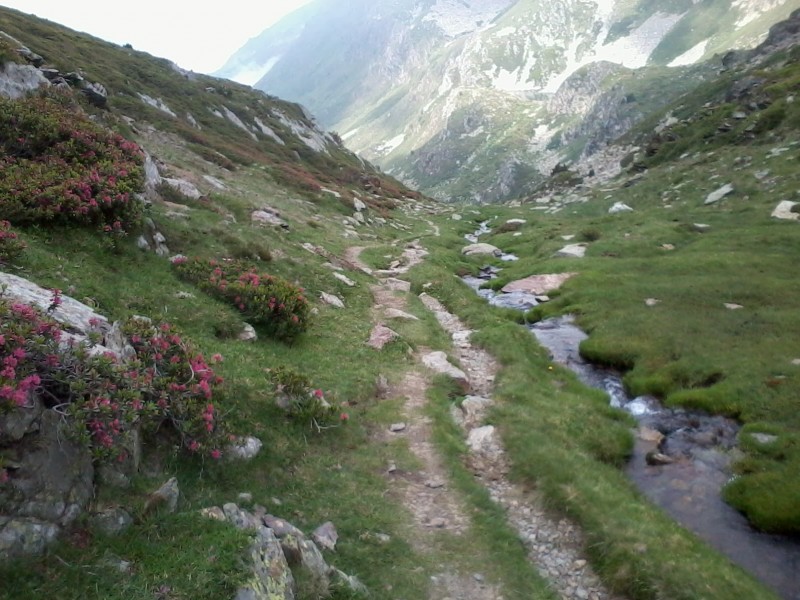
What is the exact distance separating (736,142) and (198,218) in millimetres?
73565

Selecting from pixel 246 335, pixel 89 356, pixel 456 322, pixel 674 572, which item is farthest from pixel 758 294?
pixel 89 356

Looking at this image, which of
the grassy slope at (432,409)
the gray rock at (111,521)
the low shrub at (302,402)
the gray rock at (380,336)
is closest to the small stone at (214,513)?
the grassy slope at (432,409)

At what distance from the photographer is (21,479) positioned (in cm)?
847

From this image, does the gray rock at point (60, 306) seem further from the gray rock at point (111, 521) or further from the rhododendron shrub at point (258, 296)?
the rhododendron shrub at point (258, 296)

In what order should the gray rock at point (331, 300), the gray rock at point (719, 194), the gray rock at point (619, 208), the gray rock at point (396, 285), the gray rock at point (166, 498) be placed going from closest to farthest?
the gray rock at point (166, 498) → the gray rock at point (331, 300) → the gray rock at point (396, 285) → the gray rock at point (719, 194) → the gray rock at point (619, 208)

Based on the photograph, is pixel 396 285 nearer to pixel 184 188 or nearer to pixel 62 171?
pixel 184 188

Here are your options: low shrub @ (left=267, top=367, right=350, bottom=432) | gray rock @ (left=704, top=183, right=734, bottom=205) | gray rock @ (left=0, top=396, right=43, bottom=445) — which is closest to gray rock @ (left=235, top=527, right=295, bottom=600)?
gray rock @ (left=0, top=396, right=43, bottom=445)

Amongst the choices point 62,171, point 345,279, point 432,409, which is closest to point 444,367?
point 432,409

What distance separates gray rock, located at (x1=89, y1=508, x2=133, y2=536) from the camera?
361 inches

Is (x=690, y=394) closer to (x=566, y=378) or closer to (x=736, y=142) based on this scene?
(x=566, y=378)

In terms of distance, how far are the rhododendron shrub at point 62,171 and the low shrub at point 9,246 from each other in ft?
12.5

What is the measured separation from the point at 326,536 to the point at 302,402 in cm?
537

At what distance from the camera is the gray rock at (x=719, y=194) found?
176 ft

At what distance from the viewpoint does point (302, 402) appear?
55.7 ft
